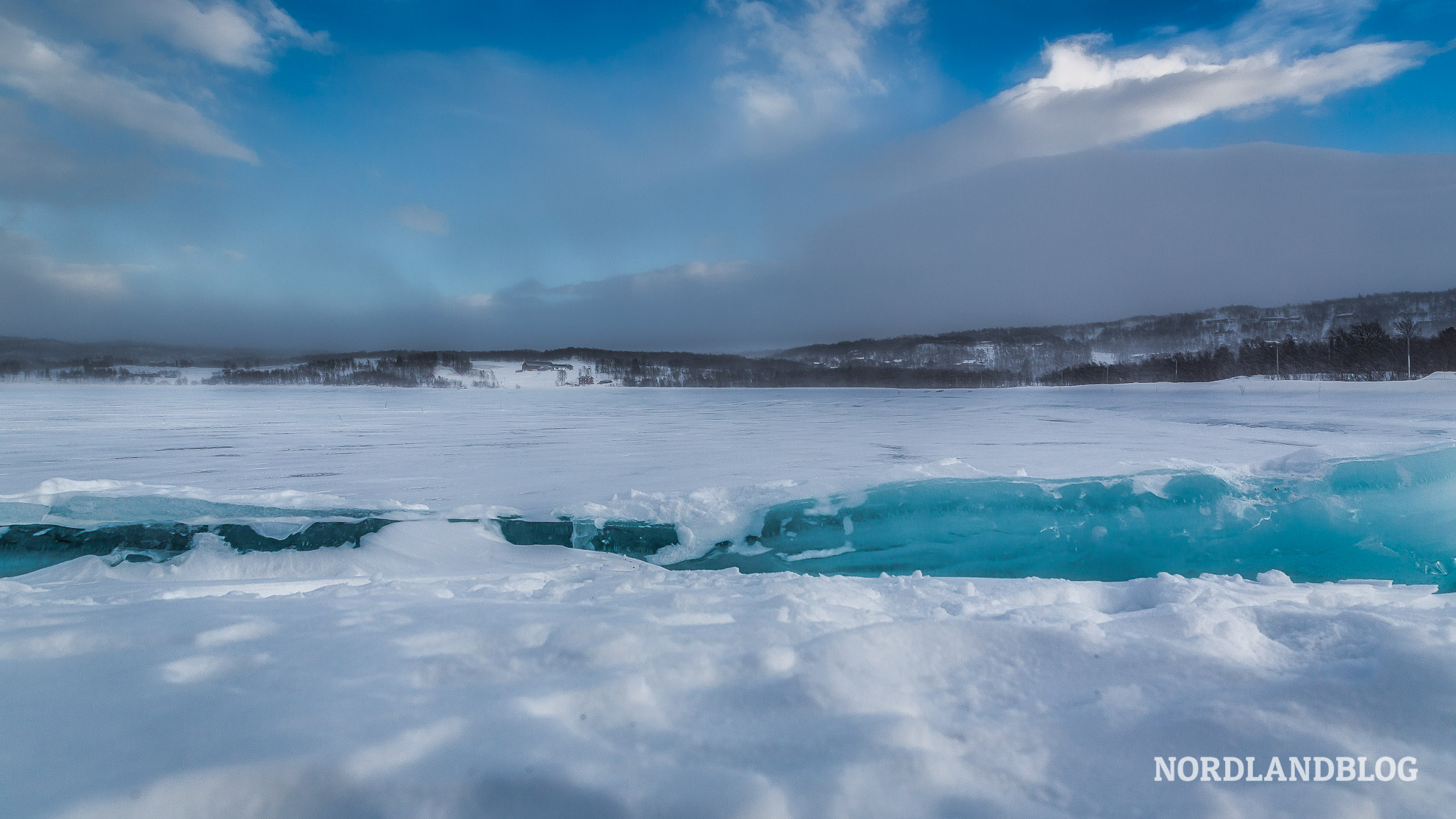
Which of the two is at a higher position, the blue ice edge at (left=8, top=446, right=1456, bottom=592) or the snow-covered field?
the snow-covered field

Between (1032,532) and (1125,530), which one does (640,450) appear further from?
(1125,530)

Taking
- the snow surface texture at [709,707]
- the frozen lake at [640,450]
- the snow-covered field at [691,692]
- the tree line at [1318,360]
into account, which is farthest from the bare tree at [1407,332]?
the snow surface texture at [709,707]

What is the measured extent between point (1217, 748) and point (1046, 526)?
331 cm

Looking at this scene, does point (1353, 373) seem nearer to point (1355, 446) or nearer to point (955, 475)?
point (1355, 446)

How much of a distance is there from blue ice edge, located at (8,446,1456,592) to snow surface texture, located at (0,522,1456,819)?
151 cm

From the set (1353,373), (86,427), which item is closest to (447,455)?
(86,427)

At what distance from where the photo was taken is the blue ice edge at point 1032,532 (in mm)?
3934

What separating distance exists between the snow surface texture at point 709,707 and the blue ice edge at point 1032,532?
1.51 metres

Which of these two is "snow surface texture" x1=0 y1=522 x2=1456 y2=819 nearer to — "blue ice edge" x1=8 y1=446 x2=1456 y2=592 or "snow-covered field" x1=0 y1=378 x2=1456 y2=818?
"snow-covered field" x1=0 y1=378 x2=1456 y2=818

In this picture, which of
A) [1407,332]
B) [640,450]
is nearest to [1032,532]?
[640,450]

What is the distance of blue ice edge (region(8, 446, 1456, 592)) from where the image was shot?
393 centimetres

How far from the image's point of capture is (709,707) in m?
1.62

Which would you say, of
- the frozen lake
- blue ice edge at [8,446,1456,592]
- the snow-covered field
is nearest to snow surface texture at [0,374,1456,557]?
the frozen lake

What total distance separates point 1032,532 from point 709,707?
141 inches
